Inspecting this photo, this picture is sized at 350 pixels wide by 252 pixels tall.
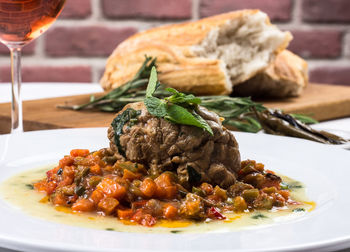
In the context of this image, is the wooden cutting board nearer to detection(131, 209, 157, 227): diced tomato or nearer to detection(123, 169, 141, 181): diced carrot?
detection(123, 169, 141, 181): diced carrot

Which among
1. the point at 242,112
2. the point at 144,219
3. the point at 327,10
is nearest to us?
the point at 144,219

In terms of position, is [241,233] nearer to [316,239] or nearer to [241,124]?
[316,239]

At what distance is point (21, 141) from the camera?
8.15 feet

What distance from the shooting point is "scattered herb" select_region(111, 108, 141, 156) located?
6.70ft

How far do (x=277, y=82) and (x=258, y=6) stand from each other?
1669mm

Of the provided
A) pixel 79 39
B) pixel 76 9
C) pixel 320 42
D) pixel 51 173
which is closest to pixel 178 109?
pixel 51 173

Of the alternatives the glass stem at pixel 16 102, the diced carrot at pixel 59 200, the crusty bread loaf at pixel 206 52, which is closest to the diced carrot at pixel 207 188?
the diced carrot at pixel 59 200

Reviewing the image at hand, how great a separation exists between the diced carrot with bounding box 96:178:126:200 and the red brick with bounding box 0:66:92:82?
3.48 meters

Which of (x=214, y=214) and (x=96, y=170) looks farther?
(x=96, y=170)

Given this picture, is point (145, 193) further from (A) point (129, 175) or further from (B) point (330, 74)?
(B) point (330, 74)

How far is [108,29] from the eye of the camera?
523 cm

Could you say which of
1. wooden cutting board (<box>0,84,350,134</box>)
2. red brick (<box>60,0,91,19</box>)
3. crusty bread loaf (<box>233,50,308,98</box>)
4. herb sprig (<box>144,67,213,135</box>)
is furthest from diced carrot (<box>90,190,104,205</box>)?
red brick (<box>60,0,91,19</box>)

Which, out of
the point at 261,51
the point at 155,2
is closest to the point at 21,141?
the point at 261,51

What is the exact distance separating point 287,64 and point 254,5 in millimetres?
1538
